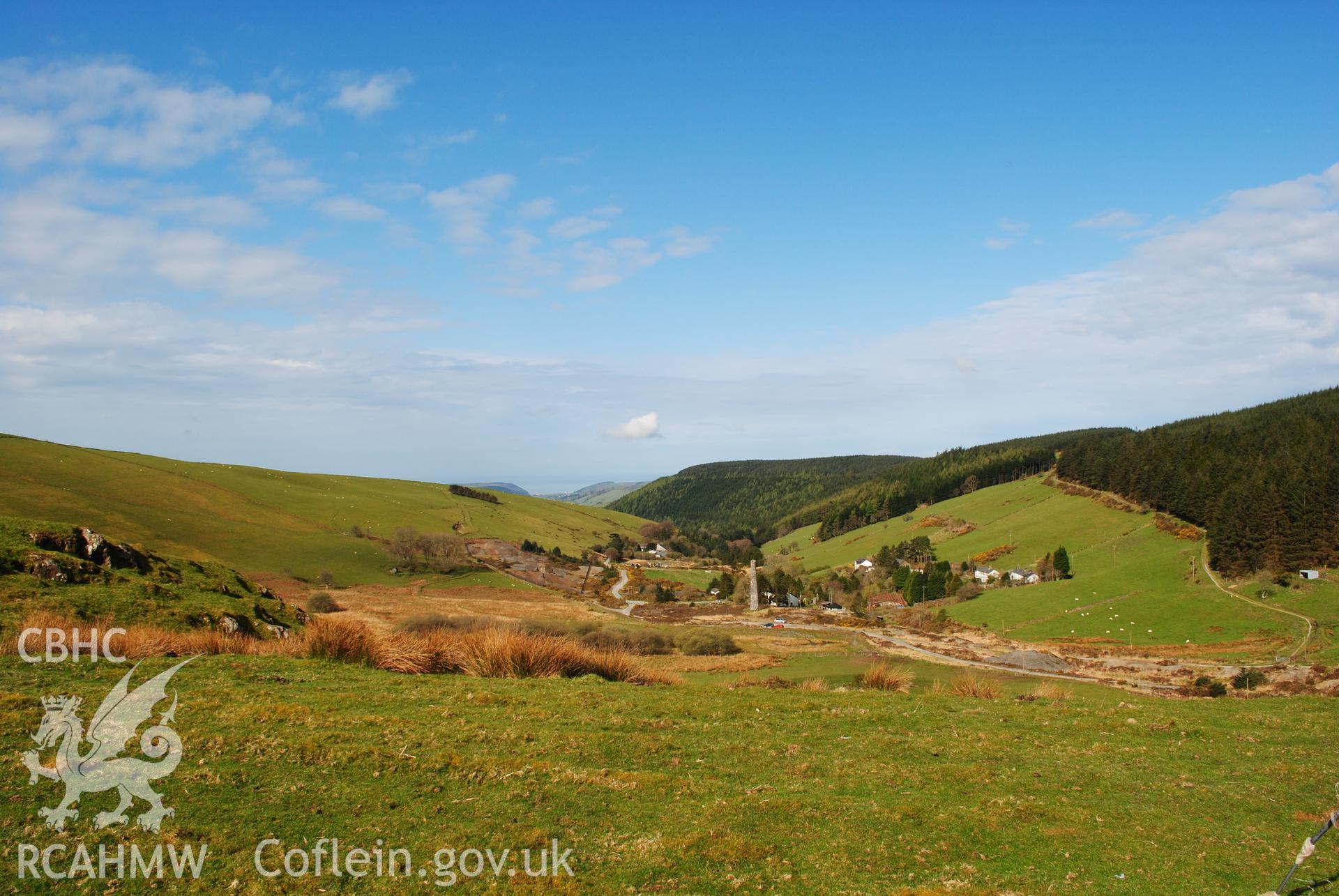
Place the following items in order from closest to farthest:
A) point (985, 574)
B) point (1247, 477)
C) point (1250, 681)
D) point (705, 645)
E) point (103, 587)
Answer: point (103, 587) < point (1250, 681) < point (705, 645) < point (1247, 477) < point (985, 574)

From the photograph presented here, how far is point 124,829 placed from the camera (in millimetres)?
5520

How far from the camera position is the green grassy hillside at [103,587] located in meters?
12.8

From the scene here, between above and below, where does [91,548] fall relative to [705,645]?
above

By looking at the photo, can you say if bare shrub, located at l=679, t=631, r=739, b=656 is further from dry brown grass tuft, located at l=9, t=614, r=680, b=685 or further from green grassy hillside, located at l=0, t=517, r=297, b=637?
green grassy hillside, located at l=0, t=517, r=297, b=637

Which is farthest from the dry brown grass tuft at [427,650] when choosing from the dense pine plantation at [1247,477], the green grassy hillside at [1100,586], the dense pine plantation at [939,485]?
the dense pine plantation at [939,485]

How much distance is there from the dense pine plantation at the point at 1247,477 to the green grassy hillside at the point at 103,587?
83.0 metres

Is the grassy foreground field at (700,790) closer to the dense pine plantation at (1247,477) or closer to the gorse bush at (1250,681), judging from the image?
the gorse bush at (1250,681)

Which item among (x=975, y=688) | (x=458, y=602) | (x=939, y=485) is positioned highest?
(x=939, y=485)

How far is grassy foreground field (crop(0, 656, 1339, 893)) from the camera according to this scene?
5824mm

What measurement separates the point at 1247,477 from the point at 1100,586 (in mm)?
24793

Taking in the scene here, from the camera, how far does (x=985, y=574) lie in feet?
328

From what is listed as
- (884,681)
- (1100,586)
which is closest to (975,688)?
(884,681)

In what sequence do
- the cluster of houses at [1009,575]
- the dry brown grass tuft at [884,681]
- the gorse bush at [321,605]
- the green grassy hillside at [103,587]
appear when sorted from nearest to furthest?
the green grassy hillside at [103,587]
the dry brown grass tuft at [884,681]
the gorse bush at [321,605]
the cluster of houses at [1009,575]

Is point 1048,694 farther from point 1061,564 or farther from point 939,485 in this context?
point 939,485
